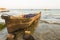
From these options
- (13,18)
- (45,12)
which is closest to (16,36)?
(13,18)

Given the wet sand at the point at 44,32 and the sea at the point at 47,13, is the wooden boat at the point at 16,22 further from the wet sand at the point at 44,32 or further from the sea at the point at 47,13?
the sea at the point at 47,13

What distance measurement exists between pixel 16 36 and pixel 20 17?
258 millimetres

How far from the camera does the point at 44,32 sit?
1.74 meters

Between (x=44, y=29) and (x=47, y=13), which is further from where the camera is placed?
(x=47, y=13)

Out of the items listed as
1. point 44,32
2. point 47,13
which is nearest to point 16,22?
point 44,32

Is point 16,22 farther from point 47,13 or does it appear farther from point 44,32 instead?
point 47,13

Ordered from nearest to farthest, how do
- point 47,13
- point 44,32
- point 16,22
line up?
point 16,22, point 44,32, point 47,13

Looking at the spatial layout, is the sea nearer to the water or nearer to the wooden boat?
the water

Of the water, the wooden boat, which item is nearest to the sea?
the water

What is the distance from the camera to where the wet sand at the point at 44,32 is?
1.65 meters

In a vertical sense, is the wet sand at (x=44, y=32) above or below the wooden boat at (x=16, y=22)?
below

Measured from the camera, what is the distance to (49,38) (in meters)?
1.65

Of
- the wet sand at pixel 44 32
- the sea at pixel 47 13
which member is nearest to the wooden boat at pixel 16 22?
the wet sand at pixel 44 32
